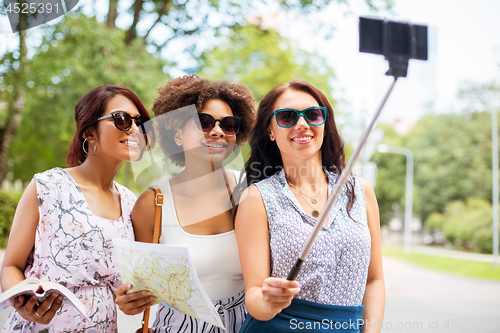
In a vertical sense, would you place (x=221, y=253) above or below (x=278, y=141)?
below

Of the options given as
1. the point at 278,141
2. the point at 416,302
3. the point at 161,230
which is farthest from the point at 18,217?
the point at 416,302

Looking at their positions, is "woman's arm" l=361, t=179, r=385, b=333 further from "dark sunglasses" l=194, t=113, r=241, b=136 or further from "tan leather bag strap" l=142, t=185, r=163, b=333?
"tan leather bag strap" l=142, t=185, r=163, b=333

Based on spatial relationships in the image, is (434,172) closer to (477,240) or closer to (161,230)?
(477,240)

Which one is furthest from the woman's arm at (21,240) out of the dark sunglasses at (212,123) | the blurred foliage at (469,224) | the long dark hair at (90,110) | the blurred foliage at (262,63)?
the blurred foliage at (469,224)

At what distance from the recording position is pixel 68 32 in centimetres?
931

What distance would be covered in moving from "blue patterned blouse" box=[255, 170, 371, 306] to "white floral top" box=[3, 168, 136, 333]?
89cm

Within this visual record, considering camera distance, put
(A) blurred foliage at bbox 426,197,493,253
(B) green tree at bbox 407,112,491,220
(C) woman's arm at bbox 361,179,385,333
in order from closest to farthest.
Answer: (C) woman's arm at bbox 361,179,385,333
(A) blurred foliage at bbox 426,197,493,253
(B) green tree at bbox 407,112,491,220

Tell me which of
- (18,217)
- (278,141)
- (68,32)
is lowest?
(18,217)

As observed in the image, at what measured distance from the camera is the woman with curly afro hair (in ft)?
7.12

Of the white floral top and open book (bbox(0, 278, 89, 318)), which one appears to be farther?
the white floral top

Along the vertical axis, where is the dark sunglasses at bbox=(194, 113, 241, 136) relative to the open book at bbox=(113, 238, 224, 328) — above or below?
above

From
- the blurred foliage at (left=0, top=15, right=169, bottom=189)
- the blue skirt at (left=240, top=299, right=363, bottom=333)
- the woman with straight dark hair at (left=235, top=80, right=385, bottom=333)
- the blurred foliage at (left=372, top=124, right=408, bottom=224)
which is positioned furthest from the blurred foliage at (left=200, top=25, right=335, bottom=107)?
the blurred foliage at (left=372, top=124, right=408, bottom=224)

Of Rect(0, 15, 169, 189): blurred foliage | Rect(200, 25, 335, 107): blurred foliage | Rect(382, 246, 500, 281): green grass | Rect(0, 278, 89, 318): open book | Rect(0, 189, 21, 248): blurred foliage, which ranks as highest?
Rect(200, 25, 335, 107): blurred foliage

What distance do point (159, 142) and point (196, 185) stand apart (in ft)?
1.50
